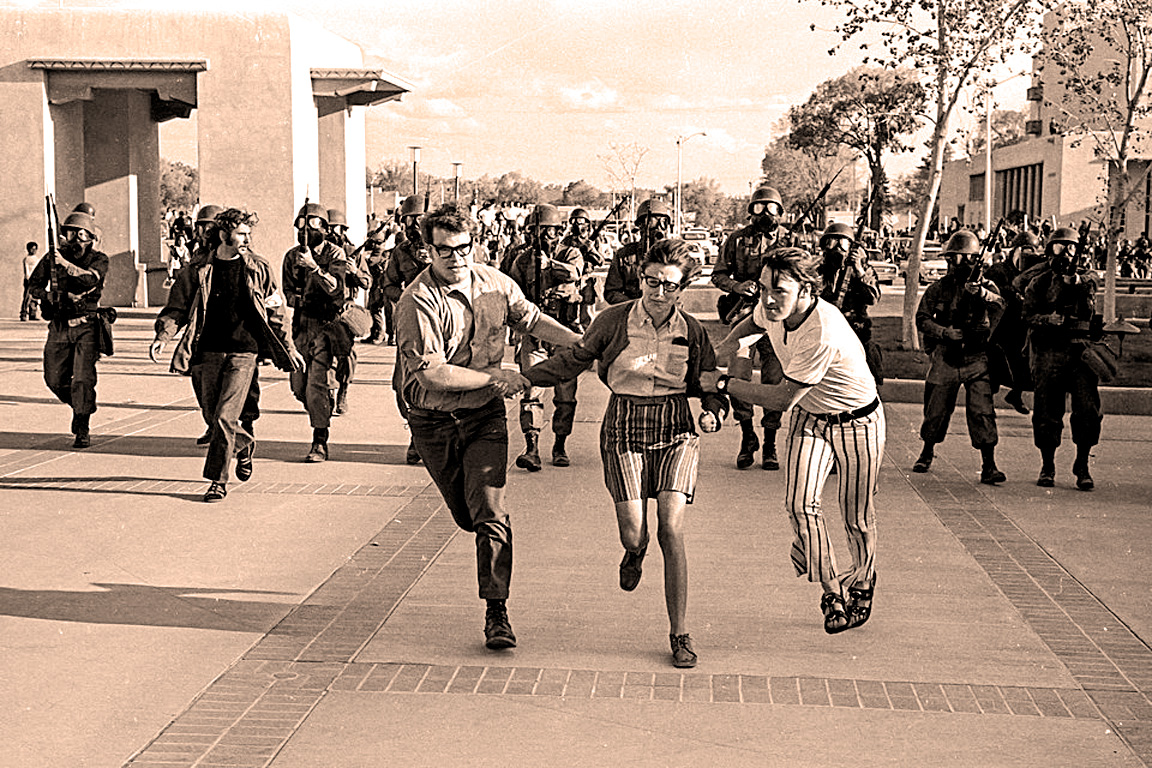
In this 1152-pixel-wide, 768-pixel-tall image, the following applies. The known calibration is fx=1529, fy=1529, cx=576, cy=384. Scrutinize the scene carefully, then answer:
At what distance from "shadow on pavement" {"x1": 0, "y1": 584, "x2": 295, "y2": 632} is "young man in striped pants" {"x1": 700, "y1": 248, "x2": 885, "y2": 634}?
2.31 m

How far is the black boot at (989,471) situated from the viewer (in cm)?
1058

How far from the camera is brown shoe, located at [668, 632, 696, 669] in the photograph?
6012 mm

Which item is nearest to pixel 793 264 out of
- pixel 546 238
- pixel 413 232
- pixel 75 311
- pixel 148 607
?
pixel 148 607

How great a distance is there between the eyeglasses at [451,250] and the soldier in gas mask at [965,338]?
5.00 meters

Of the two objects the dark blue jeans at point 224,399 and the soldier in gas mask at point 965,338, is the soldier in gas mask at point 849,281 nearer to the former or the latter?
the soldier in gas mask at point 965,338

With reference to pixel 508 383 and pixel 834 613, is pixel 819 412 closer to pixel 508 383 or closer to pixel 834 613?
pixel 834 613

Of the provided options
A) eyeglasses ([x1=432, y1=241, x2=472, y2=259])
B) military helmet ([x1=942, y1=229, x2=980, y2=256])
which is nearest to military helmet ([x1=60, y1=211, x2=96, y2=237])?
eyeglasses ([x1=432, y1=241, x2=472, y2=259])

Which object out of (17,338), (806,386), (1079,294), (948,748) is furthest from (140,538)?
(17,338)

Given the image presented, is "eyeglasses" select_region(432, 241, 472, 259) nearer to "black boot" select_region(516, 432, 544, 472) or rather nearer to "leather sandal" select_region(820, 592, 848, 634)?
"leather sandal" select_region(820, 592, 848, 634)

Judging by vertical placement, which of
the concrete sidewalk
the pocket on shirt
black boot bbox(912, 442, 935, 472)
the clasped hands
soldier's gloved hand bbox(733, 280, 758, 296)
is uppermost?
soldier's gloved hand bbox(733, 280, 758, 296)

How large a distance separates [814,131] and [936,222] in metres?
26.1

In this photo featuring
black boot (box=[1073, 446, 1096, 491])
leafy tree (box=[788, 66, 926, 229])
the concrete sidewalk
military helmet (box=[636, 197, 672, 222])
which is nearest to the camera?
the concrete sidewalk

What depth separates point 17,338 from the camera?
22.0m

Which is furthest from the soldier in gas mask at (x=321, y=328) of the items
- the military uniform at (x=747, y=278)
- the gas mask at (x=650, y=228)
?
the military uniform at (x=747, y=278)
